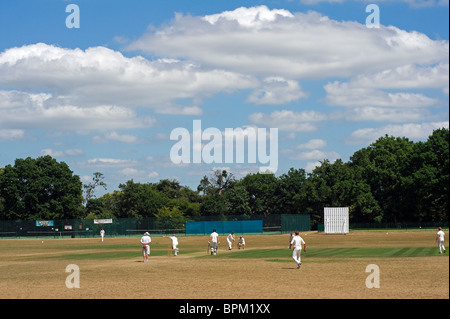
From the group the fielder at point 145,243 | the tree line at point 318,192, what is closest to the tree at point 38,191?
the tree line at point 318,192

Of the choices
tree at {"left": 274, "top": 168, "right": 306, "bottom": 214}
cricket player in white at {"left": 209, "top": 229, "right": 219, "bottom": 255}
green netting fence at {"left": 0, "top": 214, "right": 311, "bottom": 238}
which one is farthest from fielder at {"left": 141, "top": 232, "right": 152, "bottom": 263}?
tree at {"left": 274, "top": 168, "right": 306, "bottom": 214}

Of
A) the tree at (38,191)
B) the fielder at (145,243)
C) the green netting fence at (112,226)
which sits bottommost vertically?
the green netting fence at (112,226)

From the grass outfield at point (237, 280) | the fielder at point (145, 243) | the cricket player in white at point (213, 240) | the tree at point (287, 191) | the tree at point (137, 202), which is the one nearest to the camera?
the grass outfield at point (237, 280)

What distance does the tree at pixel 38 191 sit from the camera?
120 m

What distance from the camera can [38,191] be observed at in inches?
4766

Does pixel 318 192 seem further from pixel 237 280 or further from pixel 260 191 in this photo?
pixel 237 280

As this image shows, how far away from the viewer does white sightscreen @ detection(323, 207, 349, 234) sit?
Result: 316ft

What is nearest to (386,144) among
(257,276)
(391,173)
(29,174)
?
(391,173)

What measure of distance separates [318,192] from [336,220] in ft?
89.0

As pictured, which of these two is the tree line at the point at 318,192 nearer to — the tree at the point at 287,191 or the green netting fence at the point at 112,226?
the tree at the point at 287,191

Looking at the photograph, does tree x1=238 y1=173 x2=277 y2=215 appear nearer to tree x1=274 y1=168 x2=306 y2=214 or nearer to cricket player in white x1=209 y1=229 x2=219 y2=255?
tree x1=274 y1=168 x2=306 y2=214

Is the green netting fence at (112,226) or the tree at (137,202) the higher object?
the tree at (137,202)

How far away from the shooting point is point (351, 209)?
404 ft
